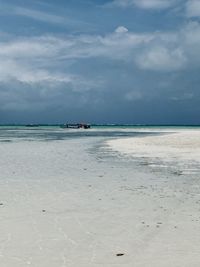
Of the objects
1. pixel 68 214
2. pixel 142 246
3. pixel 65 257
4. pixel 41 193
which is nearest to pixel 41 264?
pixel 65 257

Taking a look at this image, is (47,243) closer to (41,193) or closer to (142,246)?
(142,246)

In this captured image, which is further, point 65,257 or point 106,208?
point 106,208

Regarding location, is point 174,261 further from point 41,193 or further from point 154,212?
point 41,193

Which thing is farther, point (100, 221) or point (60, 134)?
point (60, 134)

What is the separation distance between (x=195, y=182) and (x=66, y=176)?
18.7 feet

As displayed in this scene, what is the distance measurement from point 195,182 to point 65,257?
9452 millimetres

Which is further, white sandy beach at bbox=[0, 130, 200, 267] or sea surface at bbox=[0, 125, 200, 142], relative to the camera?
sea surface at bbox=[0, 125, 200, 142]

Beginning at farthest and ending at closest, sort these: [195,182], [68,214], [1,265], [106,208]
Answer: [195,182] → [106,208] → [68,214] → [1,265]

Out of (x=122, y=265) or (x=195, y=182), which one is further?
(x=195, y=182)

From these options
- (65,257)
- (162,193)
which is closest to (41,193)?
(162,193)

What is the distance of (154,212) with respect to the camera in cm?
1062

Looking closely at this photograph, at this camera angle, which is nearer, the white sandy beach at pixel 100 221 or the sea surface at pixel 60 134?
the white sandy beach at pixel 100 221

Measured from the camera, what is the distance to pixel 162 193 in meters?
13.5

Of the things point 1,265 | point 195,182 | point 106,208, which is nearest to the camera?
point 1,265
